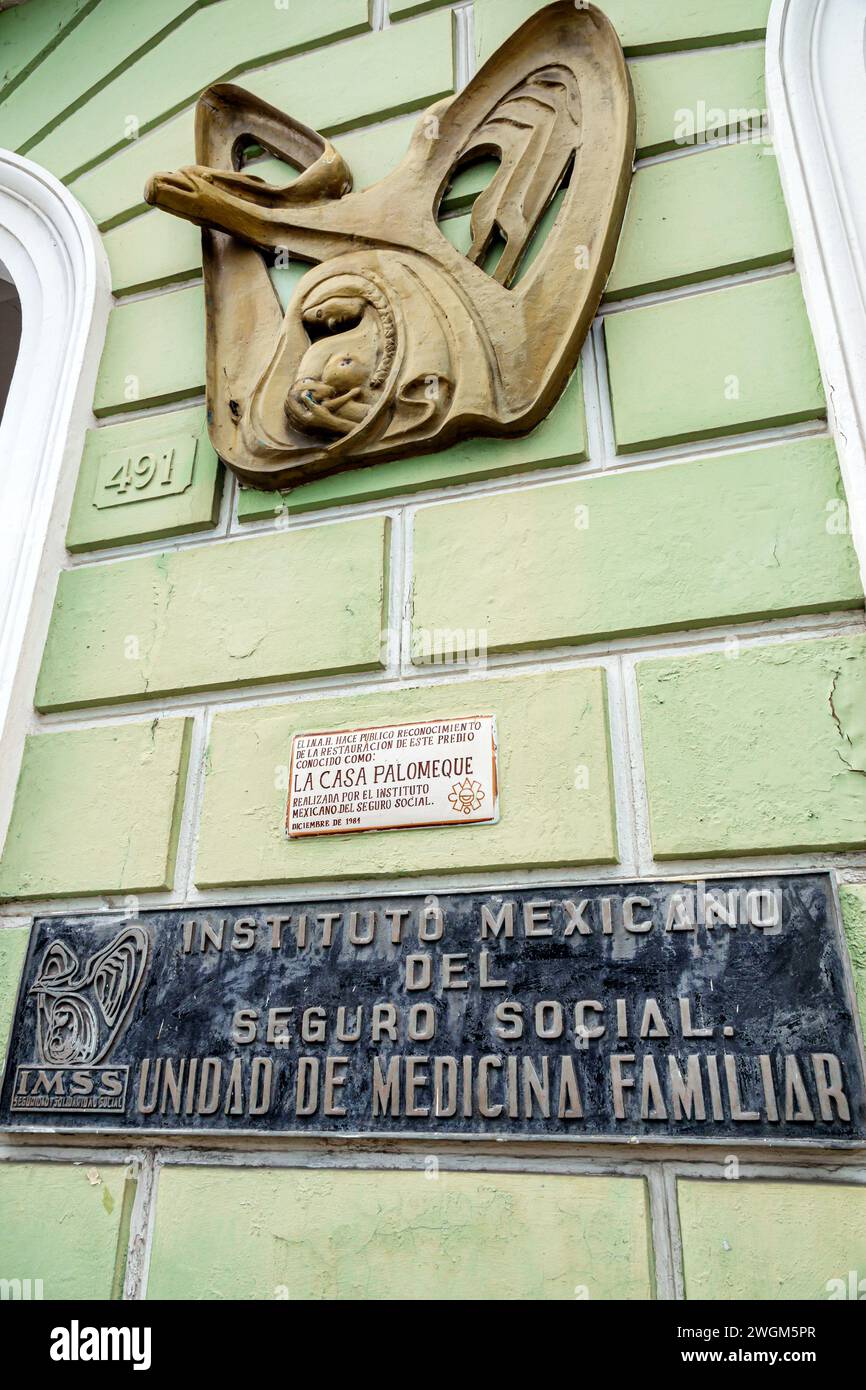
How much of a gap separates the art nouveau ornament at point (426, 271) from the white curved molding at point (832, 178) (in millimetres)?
419

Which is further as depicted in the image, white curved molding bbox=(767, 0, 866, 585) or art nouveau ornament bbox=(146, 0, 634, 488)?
art nouveau ornament bbox=(146, 0, 634, 488)

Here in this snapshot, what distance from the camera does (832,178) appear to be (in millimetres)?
2246

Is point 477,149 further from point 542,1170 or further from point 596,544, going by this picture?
point 542,1170

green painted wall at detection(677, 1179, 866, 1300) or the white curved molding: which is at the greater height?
the white curved molding

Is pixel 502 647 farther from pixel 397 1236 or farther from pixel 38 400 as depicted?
pixel 38 400

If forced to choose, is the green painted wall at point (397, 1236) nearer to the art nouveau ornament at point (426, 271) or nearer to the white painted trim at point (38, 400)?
the white painted trim at point (38, 400)

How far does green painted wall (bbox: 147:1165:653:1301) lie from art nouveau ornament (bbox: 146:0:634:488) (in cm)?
169

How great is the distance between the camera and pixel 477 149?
2619mm

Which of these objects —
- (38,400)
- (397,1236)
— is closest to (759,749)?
(397,1236)

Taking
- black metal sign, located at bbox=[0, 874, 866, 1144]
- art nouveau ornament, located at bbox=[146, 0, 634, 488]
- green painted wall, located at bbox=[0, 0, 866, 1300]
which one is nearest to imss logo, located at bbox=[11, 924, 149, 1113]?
black metal sign, located at bbox=[0, 874, 866, 1144]
